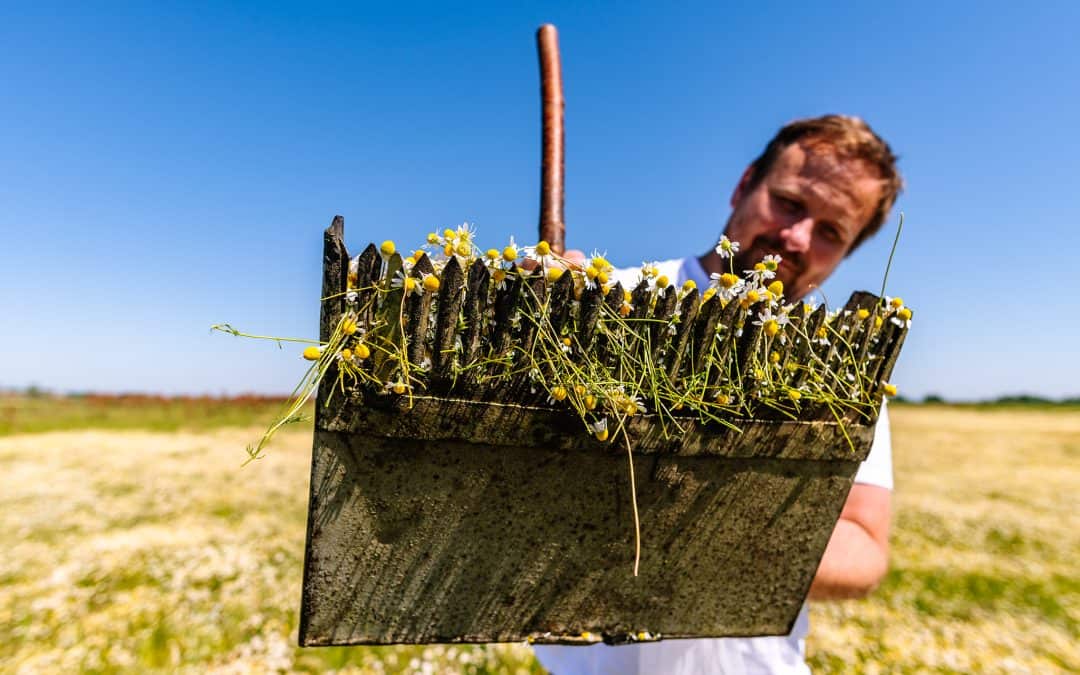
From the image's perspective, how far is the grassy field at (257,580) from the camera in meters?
6.14

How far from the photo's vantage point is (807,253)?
134 inches

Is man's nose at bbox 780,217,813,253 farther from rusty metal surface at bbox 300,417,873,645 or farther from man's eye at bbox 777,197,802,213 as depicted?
rusty metal surface at bbox 300,417,873,645

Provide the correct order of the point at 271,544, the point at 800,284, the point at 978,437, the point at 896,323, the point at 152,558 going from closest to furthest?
the point at 896,323, the point at 800,284, the point at 152,558, the point at 271,544, the point at 978,437

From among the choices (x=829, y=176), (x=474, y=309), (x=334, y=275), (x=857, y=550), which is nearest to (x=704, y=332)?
(x=474, y=309)

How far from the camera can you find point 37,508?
451 inches

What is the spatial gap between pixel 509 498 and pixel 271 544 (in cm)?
935

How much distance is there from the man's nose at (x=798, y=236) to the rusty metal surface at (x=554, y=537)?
156 centimetres

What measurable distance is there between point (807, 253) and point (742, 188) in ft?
2.76

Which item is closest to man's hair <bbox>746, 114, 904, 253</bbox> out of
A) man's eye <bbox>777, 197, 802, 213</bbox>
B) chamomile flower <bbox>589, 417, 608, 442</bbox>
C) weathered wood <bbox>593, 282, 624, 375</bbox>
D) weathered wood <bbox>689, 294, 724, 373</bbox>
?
man's eye <bbox>777, 197, 802, 213</bbox>

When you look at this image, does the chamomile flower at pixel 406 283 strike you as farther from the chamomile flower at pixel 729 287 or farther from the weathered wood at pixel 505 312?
the chamomile flower at pixel 729 287

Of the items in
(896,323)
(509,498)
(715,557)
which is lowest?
(715,557)

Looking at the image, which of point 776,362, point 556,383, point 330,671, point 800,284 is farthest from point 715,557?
point 330,671

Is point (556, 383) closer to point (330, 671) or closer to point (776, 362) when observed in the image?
point (776, 362)

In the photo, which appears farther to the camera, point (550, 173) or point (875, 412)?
point (550, 173)
